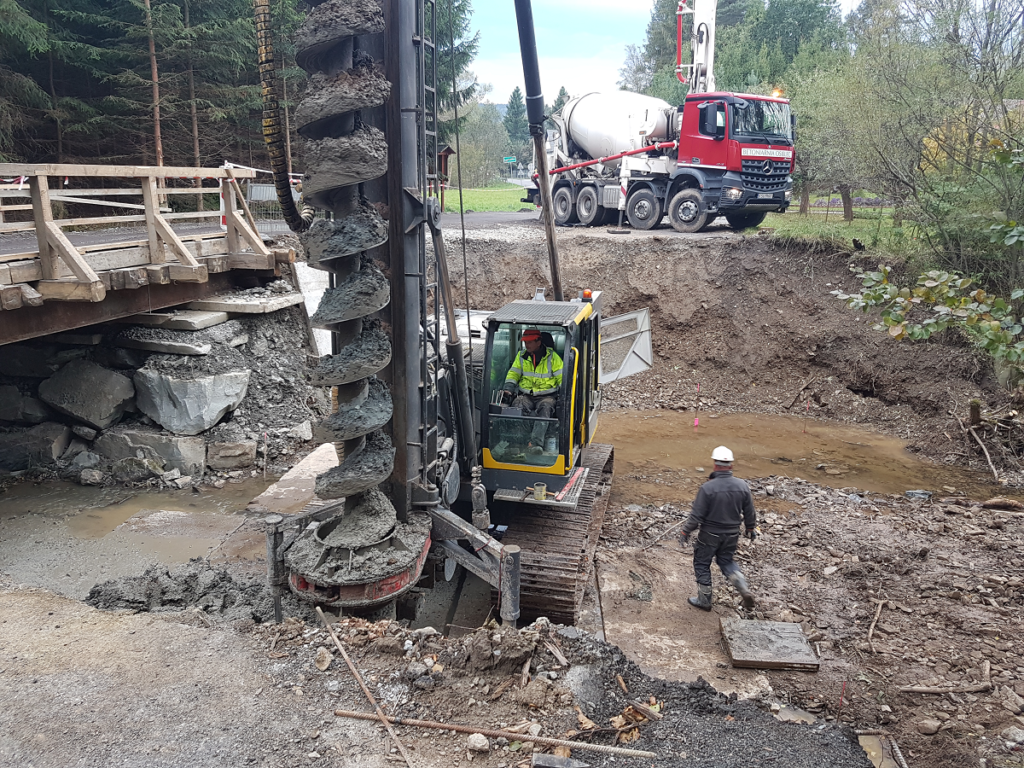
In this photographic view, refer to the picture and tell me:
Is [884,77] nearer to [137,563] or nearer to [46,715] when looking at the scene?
[137,563]

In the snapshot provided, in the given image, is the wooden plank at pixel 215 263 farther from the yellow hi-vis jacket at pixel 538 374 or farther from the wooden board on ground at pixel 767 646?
the wooden board on ground at pixel 767 646

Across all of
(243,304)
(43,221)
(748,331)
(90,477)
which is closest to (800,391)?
(748,331)

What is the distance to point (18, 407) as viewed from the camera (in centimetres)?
967

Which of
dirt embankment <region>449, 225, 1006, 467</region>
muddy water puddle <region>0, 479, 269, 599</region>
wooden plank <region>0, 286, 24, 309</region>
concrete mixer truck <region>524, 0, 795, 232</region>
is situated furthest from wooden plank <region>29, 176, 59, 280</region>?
concrete mixer truck <region>524, 0, 795, 232</region>

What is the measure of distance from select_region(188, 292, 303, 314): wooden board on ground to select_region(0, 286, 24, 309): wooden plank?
3.53m

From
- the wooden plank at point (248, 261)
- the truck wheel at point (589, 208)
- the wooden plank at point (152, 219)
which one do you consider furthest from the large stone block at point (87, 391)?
the truck wheel at point (589, 208)

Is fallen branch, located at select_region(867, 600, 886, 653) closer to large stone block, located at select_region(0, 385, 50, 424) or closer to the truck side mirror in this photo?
large stone block, located at select_region(0, 385, 50, 424)

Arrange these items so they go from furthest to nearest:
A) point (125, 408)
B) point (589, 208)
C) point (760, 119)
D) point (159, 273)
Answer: point (589, 208)
point (760, 119)
point (125, 408)
point (159, 273)

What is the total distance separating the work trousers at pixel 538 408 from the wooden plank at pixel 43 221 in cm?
472

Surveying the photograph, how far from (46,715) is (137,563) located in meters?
3.63

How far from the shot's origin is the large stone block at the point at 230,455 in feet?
32.0

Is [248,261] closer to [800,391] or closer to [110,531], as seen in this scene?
[110,531]

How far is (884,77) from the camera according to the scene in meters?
13.9

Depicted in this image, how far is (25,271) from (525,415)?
197 inches
